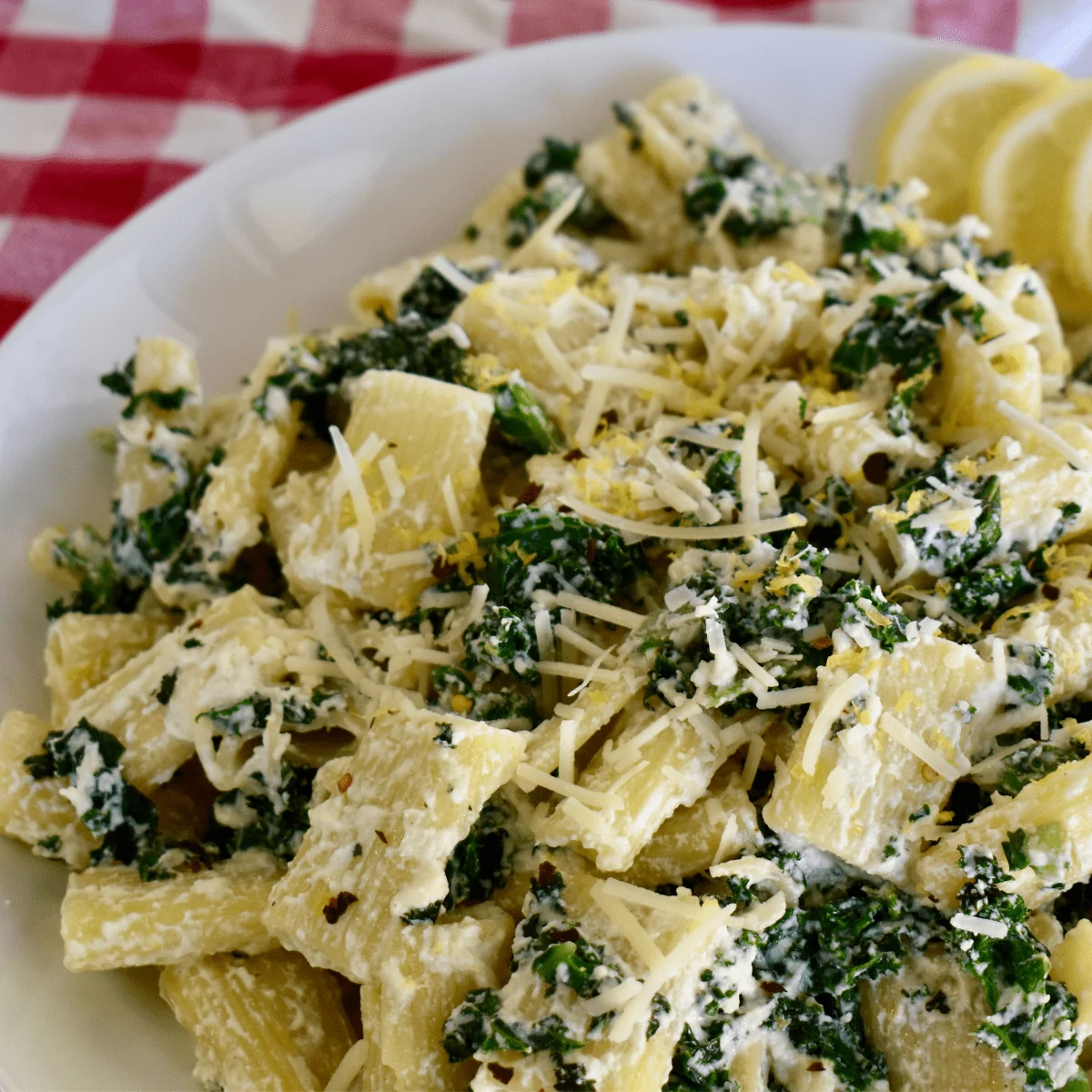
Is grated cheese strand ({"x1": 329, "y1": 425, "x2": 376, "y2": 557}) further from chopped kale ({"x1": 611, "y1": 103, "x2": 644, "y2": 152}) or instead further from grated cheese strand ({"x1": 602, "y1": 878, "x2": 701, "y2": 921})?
chopped kale ({"x1": 611, "y1": 103, "x2": 644, "y2": 152})

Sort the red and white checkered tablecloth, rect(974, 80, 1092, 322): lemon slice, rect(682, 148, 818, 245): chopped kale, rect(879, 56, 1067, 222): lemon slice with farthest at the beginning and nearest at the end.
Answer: the red and white checkered tablecloth → rect(879, 56, 1067, 222): lemon slice → rect(974, 80, 1092, 322): lemon slice → rect(682, 148, 818, 245): chopped kale

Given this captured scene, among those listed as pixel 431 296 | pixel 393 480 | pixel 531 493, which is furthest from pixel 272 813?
pixel 431 296

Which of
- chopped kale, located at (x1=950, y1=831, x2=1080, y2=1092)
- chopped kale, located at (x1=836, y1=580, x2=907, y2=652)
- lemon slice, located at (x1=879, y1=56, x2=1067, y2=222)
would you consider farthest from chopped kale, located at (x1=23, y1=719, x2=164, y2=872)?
lemon slice, located at (x1=879, y1=56, x2=1067, y2=222)

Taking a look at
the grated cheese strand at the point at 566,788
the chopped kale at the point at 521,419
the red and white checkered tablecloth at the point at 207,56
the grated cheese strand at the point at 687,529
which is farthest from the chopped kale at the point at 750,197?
the grated cheese strand at the point at 566,788

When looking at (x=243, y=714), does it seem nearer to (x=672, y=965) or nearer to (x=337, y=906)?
(x=337, y=906)

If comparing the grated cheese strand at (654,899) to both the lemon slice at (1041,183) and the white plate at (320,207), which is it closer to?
the white plate at (320,207)

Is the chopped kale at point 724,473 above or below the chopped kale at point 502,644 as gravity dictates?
above

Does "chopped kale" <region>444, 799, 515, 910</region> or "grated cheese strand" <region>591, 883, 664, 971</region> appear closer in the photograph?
"grated cheese strand" <region>591, 883, 664, 971</region>
